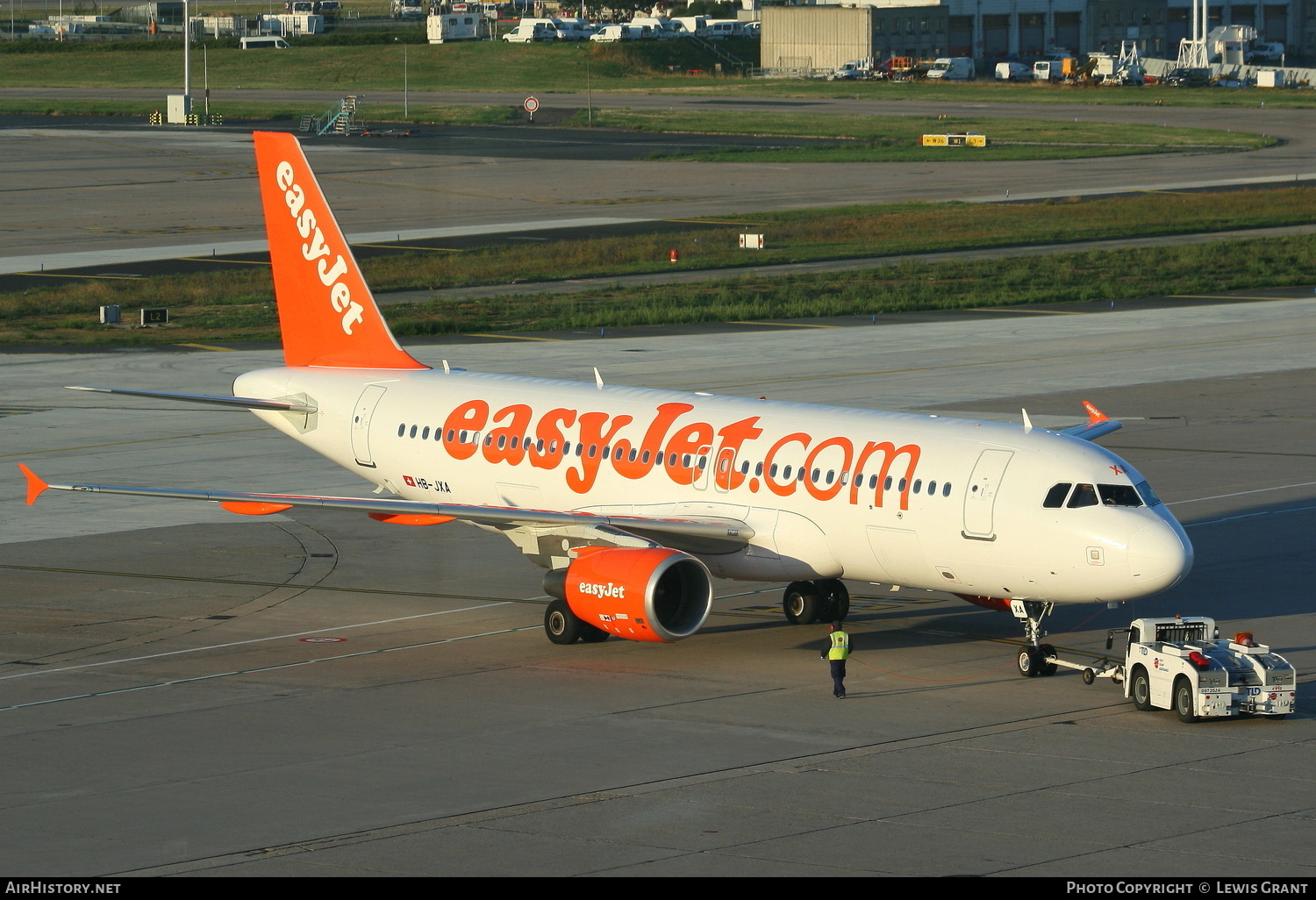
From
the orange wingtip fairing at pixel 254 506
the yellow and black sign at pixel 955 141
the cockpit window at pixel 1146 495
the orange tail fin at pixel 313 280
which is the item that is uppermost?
the orange tail fin at pixel 313 280

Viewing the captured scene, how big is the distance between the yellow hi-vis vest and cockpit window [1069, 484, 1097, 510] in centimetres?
444

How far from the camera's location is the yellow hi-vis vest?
97.6 ft

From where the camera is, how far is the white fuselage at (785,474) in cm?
3067

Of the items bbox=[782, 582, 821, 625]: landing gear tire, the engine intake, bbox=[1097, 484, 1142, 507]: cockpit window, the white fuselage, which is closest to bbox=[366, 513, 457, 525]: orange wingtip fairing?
the white fuselage

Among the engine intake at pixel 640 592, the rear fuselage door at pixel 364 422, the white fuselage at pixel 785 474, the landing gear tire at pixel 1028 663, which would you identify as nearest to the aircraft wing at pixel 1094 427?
the white fuselage at pixel 785 474

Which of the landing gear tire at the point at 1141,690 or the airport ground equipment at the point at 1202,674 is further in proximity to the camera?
the landing gear tire at the point at 1141,690

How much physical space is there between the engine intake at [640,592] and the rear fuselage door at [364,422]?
28.8ft

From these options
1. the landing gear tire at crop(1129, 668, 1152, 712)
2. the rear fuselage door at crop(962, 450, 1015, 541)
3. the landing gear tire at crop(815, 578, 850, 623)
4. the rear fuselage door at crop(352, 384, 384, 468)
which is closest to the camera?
the landing gear tire at crop(1129, 668, 1152, 712)

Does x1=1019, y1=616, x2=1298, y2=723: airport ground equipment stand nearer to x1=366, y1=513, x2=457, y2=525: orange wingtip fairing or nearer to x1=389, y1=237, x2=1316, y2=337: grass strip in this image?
x1=366, y1=513, x2=457, y2=525: orange wingtip fairing

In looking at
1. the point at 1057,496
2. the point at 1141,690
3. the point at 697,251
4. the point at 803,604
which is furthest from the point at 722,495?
the point at 697,251

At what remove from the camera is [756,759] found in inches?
1040

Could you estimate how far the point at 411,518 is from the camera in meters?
35.8

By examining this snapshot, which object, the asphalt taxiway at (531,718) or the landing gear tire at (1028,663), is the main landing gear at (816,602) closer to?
the asphalt taxiway at (531,718)
